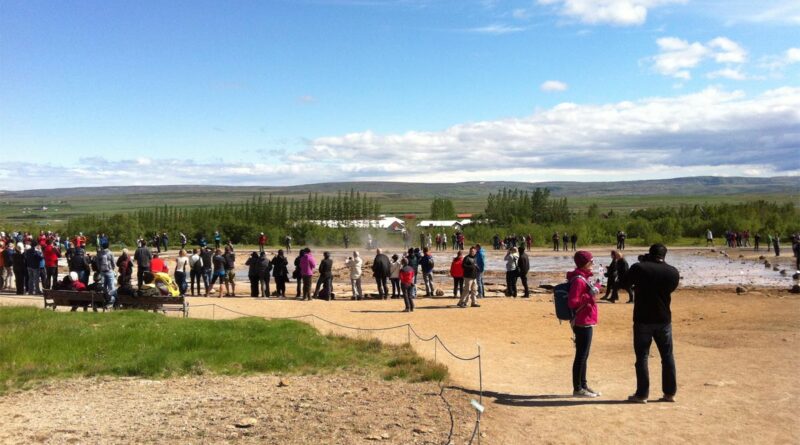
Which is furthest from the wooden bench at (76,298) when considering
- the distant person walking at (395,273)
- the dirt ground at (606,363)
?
the distant person walking at (395,273)

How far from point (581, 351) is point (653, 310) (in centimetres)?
106

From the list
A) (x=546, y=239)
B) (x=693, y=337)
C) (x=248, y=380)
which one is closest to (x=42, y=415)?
(x=248, y=380)

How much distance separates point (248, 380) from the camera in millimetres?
11062

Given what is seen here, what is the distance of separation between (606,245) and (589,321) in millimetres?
51167

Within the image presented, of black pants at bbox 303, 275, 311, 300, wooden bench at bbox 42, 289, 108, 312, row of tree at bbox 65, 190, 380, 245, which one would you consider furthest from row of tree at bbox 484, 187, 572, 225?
wooden bench at bbox 42, 289, 108, 312

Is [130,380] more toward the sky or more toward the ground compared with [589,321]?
more toward the ground

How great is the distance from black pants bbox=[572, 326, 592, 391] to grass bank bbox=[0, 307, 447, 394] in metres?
2.08

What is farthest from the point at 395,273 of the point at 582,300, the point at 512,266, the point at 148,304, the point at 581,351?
the point at 582,300

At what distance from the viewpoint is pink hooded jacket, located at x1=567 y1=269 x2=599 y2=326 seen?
9.36m

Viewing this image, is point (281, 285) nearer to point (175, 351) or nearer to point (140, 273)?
point (140, 273)

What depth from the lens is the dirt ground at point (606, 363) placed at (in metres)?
8.33

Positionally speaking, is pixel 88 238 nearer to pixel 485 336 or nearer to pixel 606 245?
pixel 606 245

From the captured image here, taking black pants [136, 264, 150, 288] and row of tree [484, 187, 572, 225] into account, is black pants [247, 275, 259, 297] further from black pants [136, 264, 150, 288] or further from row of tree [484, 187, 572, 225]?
row of tree [484, 187, 572, 225]

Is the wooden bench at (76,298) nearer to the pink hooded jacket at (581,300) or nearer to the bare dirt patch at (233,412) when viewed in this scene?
the bare dirt patch at (233,412)
